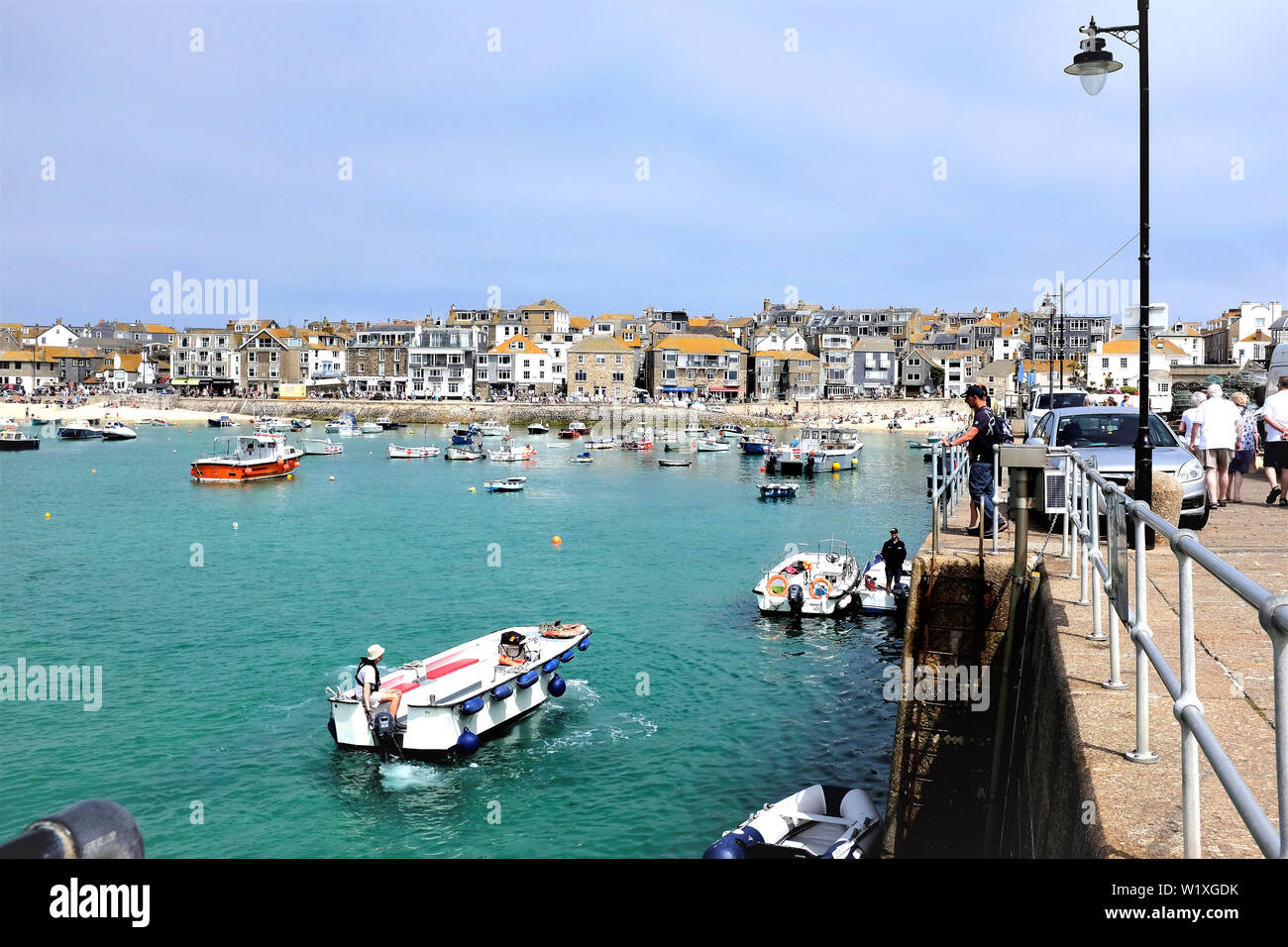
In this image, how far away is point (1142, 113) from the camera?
11.3m

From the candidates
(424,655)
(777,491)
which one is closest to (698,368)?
(777,491)

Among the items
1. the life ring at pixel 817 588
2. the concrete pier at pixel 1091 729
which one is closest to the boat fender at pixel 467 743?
the concrete pier at pixel 1091 729

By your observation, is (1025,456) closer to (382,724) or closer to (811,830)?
(811,830)

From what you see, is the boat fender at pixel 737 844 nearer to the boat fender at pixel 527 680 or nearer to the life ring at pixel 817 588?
the boat fender at pixel 527 680

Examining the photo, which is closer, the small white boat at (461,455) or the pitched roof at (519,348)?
the small white boat at (461,455)

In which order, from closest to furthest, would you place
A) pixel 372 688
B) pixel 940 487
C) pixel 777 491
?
pixel 940 487 → pixel 372 688 → pixel 777 491

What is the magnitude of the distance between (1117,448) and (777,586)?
47.9 ft

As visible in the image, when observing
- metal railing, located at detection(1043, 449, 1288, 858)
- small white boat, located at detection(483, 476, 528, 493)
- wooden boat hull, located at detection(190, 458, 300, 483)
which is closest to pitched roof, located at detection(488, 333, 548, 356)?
wooden boat hull, located at detection(190, 458, 300, 483)

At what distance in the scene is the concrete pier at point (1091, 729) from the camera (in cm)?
466

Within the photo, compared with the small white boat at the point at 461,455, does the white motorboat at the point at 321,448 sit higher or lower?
higher

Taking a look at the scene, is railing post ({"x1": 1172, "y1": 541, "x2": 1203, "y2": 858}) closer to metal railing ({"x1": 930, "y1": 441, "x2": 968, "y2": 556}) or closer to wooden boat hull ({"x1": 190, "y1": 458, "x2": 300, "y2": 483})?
metal railing ({"x1": 930, "y1": 441, "x2": 968, "y2": 556})

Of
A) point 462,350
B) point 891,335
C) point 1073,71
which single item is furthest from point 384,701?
point 891,335

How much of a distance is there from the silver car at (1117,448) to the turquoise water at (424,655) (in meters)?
6.17
